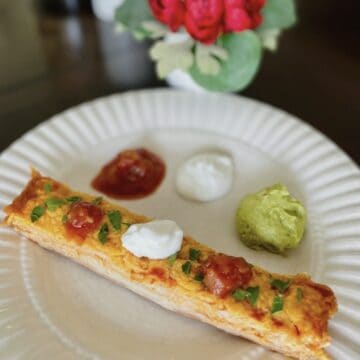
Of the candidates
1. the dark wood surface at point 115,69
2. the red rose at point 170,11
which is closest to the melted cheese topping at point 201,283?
the dark wood surface at point 115,69

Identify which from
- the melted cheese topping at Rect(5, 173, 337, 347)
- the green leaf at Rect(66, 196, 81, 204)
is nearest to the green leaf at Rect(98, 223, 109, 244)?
the melted cheese topping at Rect(5, 173, 337, 347)

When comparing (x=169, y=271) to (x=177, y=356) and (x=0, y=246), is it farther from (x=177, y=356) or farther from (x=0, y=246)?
(x=0, y=246)

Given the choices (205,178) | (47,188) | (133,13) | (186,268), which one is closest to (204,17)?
(133,13)

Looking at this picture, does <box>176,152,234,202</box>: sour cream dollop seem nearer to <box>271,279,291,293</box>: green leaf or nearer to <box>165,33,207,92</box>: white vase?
<box>165,33,207,92</box>: white vase

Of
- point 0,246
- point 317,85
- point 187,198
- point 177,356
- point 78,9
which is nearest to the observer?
point 177,356

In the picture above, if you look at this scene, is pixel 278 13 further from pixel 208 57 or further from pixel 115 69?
pixel 115 69

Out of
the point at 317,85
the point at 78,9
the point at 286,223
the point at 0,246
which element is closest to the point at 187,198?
the point at 286,223

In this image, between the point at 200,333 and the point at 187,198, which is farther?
the point at 187,198
